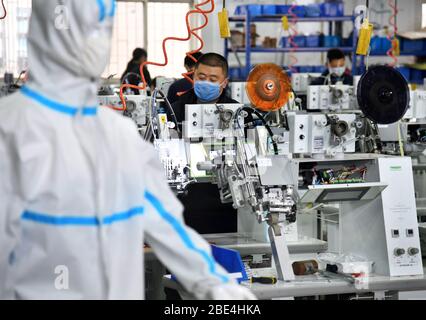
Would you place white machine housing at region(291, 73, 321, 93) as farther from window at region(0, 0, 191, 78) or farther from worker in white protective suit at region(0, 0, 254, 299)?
worker in white protective suit at region(0, 0, 254, 299)

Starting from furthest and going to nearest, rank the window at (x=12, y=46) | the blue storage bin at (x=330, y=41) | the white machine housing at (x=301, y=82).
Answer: the blue storage bin at (x=330, y=41) → the window at (x=12, y=46) → the white machine housing at (x=301, y=82)

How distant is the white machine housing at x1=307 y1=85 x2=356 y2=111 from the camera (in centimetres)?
628

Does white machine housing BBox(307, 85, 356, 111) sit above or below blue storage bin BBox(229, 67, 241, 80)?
below

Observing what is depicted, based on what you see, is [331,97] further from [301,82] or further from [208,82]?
[301,82]

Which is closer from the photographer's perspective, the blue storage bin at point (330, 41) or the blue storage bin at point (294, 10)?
the blue storage bin at point (294, 10)

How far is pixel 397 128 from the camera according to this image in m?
5.39

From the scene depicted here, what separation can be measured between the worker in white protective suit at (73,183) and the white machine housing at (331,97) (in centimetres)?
433

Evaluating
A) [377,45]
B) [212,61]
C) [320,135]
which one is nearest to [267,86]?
[320,135]

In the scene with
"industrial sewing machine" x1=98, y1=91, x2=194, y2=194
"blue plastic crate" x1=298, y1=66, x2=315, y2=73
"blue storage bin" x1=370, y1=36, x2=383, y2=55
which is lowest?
"industrial sewing machine" x1=98, y1=91, x2=194, y2=194

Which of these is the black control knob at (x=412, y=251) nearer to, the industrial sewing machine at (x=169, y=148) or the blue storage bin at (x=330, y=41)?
the industrial sewing machine at (x=169, y=148)

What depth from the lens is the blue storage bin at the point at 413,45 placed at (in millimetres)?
12375

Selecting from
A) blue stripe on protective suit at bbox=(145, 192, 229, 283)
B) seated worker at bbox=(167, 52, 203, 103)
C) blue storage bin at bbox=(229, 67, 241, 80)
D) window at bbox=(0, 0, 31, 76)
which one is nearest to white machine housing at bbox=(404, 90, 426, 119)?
seated worker at bbox=(167, 52, 203, 103)

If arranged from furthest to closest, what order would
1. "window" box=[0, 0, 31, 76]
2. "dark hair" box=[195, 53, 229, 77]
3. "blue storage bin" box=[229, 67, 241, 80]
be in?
"blue storage bin" box=[229, 67, 241, 80], "window" box=[0, 0, 31, 76], "dark hair" box=[195, 53, 229, 77]

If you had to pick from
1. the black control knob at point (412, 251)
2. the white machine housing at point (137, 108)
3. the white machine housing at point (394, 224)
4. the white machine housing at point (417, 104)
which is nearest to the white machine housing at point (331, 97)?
the white machine housing at point (417, 104)
